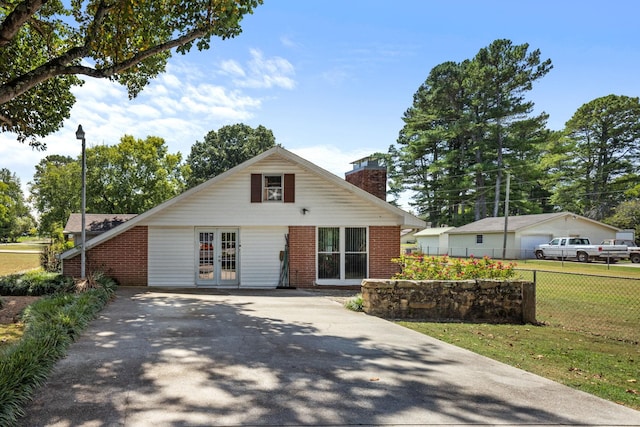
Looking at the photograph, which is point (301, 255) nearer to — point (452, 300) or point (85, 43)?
point (452, 300)

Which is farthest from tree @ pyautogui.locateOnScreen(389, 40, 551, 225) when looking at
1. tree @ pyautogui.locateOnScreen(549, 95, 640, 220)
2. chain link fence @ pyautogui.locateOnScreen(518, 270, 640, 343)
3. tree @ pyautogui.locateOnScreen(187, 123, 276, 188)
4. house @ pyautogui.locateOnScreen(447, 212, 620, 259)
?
chain link fence @ pyautogui.locateOnScreen(518, 270, 640, 343)

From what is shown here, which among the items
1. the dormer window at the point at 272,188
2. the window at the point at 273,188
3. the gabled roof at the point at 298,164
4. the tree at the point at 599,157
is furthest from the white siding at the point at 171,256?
the tree at the point at 599,157

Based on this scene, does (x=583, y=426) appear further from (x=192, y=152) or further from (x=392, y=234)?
(x=192, y=152)

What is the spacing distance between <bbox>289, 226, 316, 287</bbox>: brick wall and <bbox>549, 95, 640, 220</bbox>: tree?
44.6 m

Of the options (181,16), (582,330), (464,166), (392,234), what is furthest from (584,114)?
(181,16)

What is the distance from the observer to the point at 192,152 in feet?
165

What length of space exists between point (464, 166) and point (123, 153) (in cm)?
4034

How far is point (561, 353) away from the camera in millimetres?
6758

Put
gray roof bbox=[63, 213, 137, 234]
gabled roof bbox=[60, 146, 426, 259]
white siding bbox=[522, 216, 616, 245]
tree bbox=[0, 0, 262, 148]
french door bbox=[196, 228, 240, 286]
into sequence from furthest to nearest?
white siding bbox=[522, 216, 616, 245] → gray roof bbox=[63, 213, 137, 234] → french door bbox=[196, 228, 240, 286] → gabled roof bbox=[60, 146, 426, 259] → tree bbox=[0, 0, 262, 148]

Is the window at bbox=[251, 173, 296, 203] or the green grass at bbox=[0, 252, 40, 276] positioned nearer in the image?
the window at bbox=[251, 173, 296, 203]

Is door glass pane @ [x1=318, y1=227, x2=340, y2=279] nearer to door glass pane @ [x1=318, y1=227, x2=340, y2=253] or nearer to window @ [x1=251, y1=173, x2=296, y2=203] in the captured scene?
door glass pane @ [x1=318, y1=227, x2=340, y2=253]

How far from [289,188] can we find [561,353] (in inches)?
397

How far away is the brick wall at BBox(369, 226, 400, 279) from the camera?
49.2 ft

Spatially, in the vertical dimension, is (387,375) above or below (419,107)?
below
